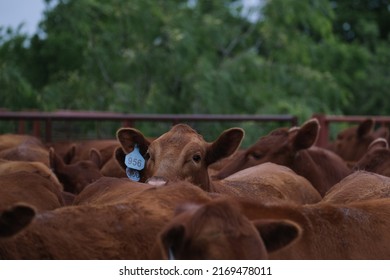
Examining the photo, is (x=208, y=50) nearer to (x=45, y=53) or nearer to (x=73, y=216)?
(x=45, y=53)

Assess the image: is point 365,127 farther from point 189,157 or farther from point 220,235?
point 220,235

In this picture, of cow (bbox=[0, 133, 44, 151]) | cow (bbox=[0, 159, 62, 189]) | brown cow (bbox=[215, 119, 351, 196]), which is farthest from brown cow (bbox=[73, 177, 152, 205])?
cow (bbox=[0, 133, 44, 151])

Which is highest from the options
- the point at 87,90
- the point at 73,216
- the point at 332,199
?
the point at 73,216

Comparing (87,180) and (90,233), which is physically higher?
(90,233)

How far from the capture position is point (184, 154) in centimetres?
624

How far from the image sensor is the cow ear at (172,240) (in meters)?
3.47

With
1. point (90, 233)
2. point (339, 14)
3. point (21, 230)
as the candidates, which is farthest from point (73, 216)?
point (339, 14)

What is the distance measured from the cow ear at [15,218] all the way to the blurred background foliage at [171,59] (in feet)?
37.5

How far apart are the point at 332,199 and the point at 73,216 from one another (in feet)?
6.49

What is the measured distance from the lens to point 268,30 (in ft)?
74.1

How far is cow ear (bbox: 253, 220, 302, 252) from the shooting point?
373 cm

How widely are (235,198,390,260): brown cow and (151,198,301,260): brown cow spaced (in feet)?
1.08

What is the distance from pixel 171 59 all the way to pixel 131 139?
42.9 feet

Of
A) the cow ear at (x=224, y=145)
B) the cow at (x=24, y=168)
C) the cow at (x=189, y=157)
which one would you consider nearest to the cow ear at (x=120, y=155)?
the cow at (x=189, y=157)
